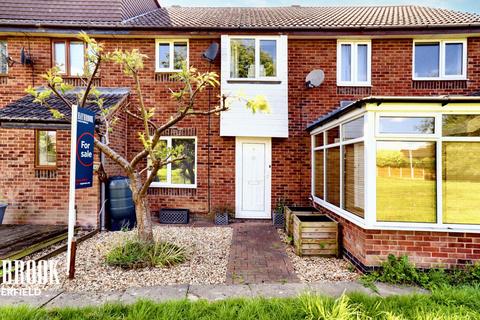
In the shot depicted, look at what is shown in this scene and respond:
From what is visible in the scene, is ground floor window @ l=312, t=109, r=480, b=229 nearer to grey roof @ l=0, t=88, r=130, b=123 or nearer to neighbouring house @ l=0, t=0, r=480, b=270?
neighbouring house @ l=0, t=0, r=480, b=270

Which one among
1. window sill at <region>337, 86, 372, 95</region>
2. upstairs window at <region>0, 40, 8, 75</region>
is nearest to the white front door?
window sill at <region>337, 86, 372, 95</region>

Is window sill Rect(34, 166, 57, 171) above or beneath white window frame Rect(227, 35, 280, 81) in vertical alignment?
beneath

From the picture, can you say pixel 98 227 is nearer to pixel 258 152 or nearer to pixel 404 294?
pixel 258 152

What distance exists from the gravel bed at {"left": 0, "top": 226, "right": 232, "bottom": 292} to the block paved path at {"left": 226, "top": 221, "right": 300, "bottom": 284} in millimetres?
202

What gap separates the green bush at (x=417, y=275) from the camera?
4.18 m

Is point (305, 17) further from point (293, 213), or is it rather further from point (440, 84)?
point (293, 213)

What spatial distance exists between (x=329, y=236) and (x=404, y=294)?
1.76 m

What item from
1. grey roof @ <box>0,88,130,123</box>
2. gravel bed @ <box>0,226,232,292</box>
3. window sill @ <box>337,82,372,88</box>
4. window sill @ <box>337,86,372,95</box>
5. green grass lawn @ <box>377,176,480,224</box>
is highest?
window sill @ <box>337,82,372,88</box>

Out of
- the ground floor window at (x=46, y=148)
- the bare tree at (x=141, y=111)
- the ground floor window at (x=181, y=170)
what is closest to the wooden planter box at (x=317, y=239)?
the bare tree at (x=141, y=111)

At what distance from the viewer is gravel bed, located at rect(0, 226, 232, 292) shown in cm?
414

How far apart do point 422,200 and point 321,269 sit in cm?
201

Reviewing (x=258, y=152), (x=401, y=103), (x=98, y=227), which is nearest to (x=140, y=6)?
(x=258, y=152)

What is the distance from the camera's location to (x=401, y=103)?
4.43m

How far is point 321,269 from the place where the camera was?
189 inches
